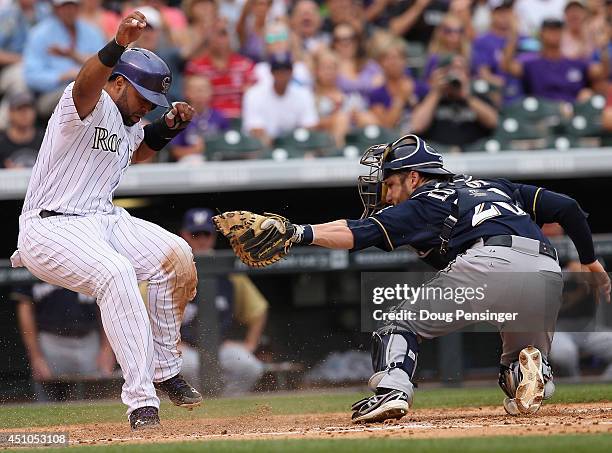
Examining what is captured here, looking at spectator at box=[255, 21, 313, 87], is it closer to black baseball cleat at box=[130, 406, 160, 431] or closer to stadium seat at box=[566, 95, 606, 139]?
stadium seat at box=[566, 95, 606, 139]

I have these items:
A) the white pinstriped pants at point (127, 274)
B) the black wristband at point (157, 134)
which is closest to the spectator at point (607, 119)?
the black wristband at point (157, 134)

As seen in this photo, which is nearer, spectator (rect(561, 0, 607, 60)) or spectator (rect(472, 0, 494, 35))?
spectator (rect(561, 0, 607, 60))

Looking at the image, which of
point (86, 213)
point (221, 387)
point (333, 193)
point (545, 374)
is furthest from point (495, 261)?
point (333, 193)

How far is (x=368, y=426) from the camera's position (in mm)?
5176

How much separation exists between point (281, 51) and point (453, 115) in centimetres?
172

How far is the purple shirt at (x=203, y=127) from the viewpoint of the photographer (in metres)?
9.05

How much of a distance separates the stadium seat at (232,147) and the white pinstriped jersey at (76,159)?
3.25 metres

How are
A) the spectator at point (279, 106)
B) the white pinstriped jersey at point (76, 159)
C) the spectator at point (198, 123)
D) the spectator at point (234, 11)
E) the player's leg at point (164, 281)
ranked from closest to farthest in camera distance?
1. the white pinstriped jersey at point (76, 159)
2. the player's leg at point (164, 281)
3. the spectator at point (198, 123)
4. the spectator at point (279, 106)
5. the spectator at point (234, 11)

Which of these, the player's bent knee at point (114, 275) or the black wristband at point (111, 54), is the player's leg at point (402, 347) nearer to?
the player's bent knee at point (114, 275)

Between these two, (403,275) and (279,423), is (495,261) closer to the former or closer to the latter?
(279,423)

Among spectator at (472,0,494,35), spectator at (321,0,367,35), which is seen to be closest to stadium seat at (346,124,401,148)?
spectator at (321,0,367,35)

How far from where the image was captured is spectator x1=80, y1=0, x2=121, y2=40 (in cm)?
1022

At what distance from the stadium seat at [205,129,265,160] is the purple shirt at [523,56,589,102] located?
2.98 metres

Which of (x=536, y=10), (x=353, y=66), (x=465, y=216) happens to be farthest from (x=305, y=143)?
(x=536, y=10)
